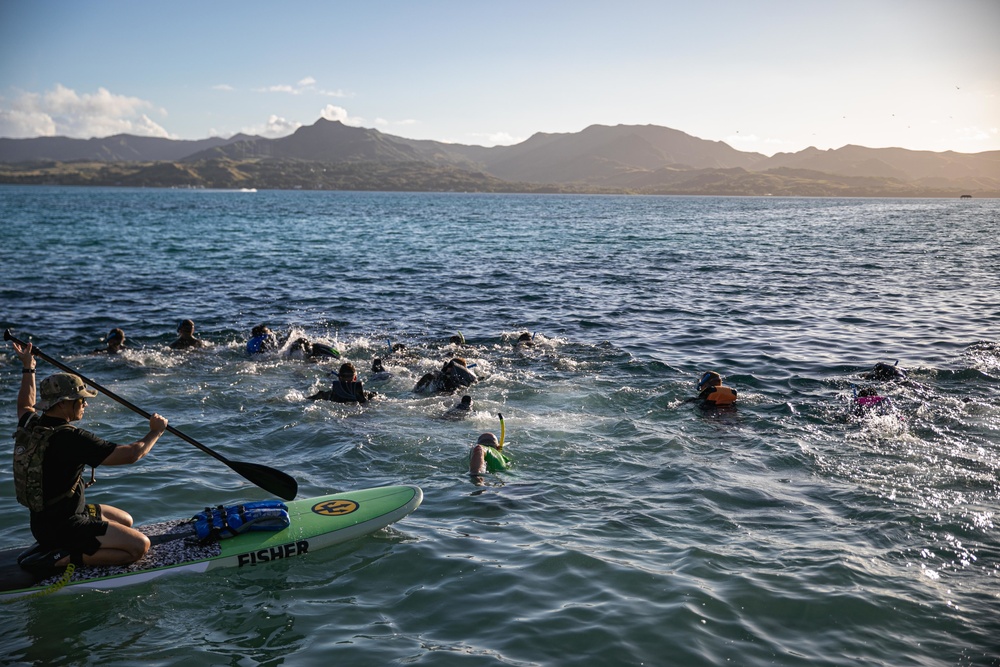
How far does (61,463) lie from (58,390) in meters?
0.86

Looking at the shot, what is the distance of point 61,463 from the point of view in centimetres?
729

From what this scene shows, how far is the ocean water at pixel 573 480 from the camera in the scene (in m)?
7.46

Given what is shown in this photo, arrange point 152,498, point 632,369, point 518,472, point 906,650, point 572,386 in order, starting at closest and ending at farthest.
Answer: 1. point 906,650
2. point 152,498
3. point 518,472
4. point 572,386
5. point 632,369

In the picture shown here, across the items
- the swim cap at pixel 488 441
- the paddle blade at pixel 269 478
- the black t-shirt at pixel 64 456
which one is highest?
the black t-shirt at pixel 64 456

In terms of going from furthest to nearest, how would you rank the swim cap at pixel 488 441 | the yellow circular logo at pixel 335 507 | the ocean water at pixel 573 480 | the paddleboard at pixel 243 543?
1. the swim cap at pixel 488 441
2. the yellow circular logo at pixel 335 507
3. the paddleboard at pixel 243 543
4. the ocean water at pixel 573 480

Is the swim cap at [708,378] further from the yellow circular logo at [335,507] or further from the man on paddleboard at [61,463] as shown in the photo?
the man on paddleboard at [61,463]

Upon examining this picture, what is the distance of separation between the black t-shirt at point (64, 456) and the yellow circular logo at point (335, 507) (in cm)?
319

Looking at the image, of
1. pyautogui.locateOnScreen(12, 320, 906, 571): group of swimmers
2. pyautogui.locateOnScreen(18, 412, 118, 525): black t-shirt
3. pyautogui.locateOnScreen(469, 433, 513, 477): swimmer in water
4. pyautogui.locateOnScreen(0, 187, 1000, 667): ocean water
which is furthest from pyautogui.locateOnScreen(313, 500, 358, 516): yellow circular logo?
pyautogui.locateOnScreen(18, 412, 118, 525): black t-shirt

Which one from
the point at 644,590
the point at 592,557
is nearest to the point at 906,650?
the point at 644,590

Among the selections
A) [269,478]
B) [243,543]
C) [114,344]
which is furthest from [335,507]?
[114,344]

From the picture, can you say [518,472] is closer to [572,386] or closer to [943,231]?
[572,386]

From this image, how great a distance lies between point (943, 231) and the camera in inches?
2803

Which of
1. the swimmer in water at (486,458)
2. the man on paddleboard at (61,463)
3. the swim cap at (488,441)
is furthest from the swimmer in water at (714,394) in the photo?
the man on paddleboard at (61,463)

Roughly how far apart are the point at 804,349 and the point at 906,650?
1474cm
